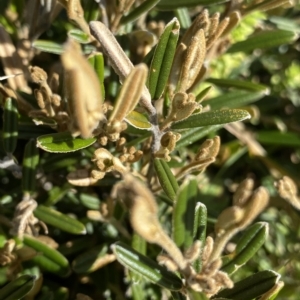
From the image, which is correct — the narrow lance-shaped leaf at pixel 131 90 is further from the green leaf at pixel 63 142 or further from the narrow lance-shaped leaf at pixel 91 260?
the narrow lance-shaped leaf at pixel 91 260

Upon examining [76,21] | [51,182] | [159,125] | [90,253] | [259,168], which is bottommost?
[259,168]

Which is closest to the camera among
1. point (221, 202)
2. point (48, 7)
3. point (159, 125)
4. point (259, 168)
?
point (159, 125)

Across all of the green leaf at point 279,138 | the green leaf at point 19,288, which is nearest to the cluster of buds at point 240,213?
the green leaf at point 19,288

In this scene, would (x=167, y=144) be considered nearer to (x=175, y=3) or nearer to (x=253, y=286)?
(x=253, y=286)

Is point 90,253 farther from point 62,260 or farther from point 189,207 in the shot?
point 189,207

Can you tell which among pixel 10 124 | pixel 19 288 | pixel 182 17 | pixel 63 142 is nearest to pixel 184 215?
pixel 63 142

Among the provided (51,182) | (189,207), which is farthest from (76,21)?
(189,207)
